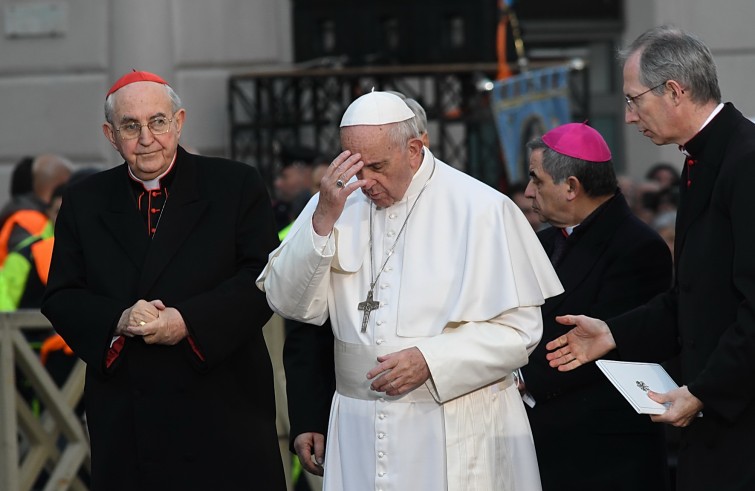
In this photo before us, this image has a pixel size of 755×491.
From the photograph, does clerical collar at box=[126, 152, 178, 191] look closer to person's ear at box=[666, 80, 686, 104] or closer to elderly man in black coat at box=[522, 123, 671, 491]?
elderly man in black coat at box=[522, 123, 671, 491]

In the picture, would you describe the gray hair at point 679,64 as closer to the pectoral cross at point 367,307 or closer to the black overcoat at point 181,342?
the pectoral cross at point 367,307

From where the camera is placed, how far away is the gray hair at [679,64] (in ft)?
12.5

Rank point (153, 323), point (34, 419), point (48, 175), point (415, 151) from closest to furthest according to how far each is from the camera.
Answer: point (415, 151)
point (153, 323)
point (34, 419)
point (48, 175)

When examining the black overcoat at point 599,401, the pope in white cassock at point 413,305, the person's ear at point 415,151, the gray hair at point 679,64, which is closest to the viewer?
the gray hair at point 679,64

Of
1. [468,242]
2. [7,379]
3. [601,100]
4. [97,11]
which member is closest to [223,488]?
[468,242]

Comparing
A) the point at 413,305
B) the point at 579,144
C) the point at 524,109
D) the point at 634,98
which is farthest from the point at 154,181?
the point at 524,109

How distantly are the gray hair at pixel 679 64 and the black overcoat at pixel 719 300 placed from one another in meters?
0.10

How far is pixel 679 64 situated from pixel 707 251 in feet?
1.66

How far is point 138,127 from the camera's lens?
4461 mm

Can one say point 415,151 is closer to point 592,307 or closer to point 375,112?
point 375,112

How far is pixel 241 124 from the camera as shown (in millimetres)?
10258

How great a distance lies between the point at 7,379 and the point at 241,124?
165 inches

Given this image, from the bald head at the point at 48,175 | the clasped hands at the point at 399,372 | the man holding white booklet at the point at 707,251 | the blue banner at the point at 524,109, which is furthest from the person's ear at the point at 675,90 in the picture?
the blue banner at the point at 524,109

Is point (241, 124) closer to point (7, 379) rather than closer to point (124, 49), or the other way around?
point (124, 49)
